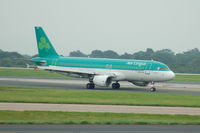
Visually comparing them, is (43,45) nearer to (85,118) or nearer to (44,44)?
(44,44)

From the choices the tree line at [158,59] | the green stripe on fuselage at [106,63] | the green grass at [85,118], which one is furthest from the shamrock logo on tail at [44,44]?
the tree line at [158,59]

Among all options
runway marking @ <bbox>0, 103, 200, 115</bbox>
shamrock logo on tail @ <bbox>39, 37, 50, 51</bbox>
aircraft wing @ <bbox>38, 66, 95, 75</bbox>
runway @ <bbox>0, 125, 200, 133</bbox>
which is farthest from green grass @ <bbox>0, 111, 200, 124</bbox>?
shamrock logo on tail @ <bbox>39, 37, 50, 51</bbox>

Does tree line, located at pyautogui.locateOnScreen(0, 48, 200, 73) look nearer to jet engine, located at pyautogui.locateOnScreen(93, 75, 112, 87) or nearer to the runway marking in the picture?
jet engine, located at pyautogui.locateOnScreen(93, 75, 112, 87)

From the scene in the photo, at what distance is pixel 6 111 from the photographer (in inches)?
1110

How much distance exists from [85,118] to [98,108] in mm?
4931

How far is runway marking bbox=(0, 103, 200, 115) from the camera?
30.1 meters

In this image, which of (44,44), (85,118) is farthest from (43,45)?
(85,118)

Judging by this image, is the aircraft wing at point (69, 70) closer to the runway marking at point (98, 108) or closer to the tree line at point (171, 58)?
the runway marking at point (98, 108)

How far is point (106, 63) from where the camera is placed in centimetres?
5597

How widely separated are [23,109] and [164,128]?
35.1 ft

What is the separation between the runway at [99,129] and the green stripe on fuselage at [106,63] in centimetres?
2977

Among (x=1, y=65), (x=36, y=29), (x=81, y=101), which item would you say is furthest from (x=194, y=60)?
(x=81, y=101)

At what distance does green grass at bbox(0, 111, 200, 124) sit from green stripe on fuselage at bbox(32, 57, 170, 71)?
2511 centimetres

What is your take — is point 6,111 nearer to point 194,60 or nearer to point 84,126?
point 84,126
